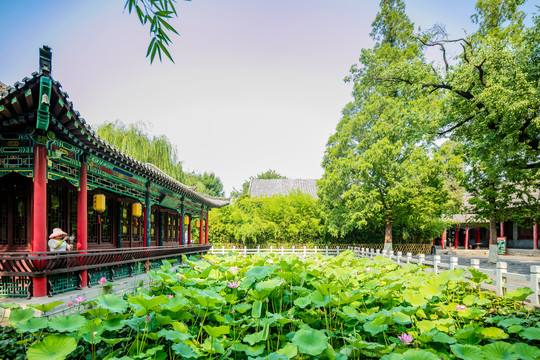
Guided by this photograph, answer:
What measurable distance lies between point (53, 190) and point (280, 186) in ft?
78.2

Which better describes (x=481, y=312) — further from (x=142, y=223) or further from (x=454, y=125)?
(x=142, y=223)

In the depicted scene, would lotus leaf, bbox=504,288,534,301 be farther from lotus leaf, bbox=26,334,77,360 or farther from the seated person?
the seated person

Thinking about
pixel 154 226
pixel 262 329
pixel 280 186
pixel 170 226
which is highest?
pixel 280 186

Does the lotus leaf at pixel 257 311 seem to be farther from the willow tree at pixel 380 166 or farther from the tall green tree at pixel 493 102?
the willow tree at pixel 380 166

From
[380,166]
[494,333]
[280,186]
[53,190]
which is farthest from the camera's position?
[280,186]

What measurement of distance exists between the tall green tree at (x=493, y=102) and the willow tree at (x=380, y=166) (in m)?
2.40

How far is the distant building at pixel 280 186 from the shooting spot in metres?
28.7

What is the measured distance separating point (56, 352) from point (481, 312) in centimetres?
313

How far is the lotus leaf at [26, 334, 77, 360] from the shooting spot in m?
1.69

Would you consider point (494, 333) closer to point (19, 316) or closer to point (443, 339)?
point (443, 339)

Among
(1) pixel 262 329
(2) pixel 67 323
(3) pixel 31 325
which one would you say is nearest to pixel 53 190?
(3) pixel 31 325

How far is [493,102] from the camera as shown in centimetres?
791

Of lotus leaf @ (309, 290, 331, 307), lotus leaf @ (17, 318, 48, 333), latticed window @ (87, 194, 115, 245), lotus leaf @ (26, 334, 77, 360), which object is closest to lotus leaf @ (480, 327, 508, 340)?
lotus leaf @ (309, 290, 331, 307)

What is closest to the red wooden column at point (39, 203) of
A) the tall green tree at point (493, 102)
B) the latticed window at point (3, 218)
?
the latticed window at point (3, 218)
